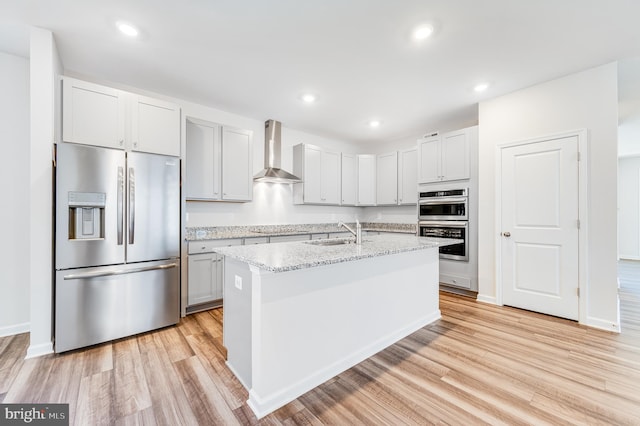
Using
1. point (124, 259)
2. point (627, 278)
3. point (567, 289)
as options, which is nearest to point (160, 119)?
point (124, 259)

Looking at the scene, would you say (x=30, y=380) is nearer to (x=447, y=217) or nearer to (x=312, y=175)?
(x=312, y=175)

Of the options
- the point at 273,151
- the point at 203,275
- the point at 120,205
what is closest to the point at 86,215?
the point at 120,205

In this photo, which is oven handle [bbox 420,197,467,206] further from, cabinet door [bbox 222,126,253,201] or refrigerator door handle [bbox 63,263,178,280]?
refrigerator door handle [bbox 63,263,178,280]

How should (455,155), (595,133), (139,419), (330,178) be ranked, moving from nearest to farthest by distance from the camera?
(139,419)
(595,133)
(455,155)
(330,178)

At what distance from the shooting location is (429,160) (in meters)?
4.31

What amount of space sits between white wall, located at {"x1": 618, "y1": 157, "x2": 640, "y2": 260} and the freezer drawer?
10.1m

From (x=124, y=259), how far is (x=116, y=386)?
1113 mm

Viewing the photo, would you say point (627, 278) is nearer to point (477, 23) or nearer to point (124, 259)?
point (477, 23)

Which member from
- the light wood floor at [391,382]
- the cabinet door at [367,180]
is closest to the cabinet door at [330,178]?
the cabinet door at [367,180]

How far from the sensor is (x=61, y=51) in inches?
99.5

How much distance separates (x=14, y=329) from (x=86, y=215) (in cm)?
147

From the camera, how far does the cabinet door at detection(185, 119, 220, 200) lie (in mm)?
3393

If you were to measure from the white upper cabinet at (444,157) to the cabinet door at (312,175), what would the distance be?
1.79m

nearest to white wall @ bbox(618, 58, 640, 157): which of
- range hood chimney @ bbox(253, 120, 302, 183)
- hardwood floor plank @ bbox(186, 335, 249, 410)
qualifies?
range hood chimney @ bbox(253, 120, 302, 183)
